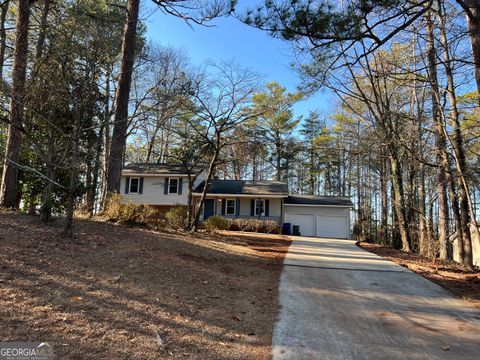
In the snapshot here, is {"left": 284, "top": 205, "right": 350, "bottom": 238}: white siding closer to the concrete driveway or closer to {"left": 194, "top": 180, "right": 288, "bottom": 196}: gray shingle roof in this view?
{"left": 194, "top": 180, "right": 288, "bottom": 196}: gray shingle roof

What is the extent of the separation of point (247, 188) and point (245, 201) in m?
0.97

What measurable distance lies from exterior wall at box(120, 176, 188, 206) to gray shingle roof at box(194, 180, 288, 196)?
1129mm

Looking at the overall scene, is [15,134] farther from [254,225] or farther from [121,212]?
[254,225]

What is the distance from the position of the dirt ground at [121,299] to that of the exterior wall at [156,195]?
17.9 m

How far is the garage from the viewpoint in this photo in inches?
1000

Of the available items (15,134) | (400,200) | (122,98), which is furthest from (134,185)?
(15,134)

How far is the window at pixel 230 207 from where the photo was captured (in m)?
26.4

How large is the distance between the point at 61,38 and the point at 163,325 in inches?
266

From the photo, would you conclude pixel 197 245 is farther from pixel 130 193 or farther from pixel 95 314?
pixel 130 193

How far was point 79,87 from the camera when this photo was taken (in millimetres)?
6773

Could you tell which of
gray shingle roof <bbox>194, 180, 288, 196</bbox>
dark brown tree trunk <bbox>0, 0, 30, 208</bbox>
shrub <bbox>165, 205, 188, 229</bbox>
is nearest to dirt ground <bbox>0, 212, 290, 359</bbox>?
dark brown tree trunk <bbox>0, 0, 30, 208</bbox>

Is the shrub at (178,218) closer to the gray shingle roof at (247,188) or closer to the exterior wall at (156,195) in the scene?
the exterior wall at (156,195)

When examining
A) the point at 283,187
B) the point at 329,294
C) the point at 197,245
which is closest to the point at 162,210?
the point at 283,187

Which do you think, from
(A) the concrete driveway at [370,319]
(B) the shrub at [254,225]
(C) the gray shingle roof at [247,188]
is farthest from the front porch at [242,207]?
(A) the concrete driveway at [370,319]
